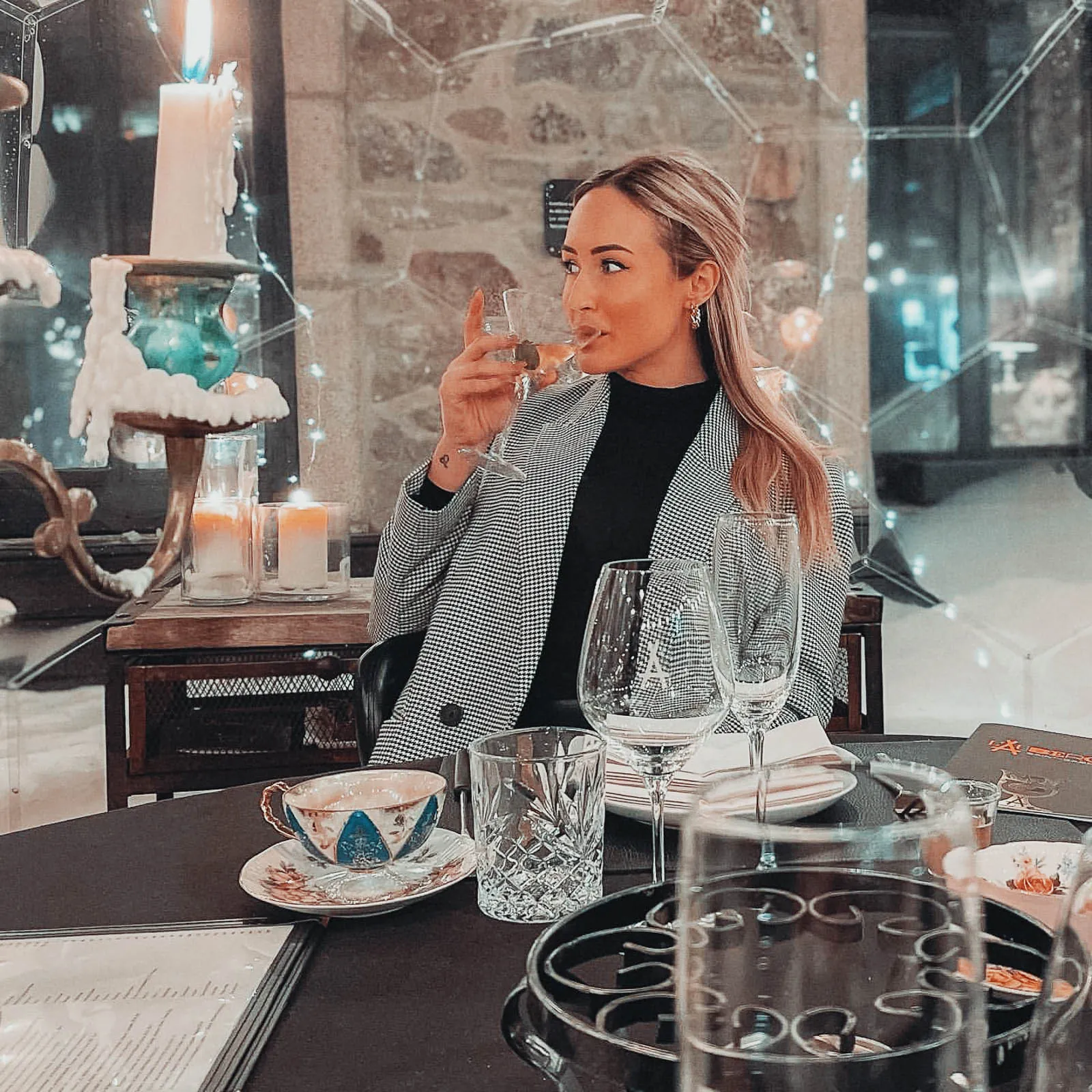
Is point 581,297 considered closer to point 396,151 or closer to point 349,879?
point 349,879

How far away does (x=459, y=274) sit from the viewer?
286 cm

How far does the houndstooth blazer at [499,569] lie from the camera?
157cm

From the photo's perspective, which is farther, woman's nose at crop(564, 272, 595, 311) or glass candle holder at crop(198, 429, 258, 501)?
glass candle holder at crop(198, 429, 258, 501)

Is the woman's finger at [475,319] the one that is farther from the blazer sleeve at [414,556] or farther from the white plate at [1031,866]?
the white plate at [1031,866]

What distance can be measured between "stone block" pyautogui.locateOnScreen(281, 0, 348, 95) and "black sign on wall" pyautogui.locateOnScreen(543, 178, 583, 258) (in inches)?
20.4

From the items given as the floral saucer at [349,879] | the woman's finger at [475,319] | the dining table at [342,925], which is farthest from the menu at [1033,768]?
the woman's finger at [475,319]

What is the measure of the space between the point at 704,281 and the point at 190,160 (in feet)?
4.31

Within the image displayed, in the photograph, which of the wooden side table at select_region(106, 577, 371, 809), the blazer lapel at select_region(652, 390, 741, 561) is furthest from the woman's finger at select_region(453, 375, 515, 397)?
the wooden side table at select_region(106, 577, 371, 809)

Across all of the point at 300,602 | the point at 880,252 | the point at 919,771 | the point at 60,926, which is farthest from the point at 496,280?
the point at 919,771

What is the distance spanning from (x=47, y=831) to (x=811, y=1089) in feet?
2.54

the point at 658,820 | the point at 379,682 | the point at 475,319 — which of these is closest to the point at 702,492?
the point at 475,319

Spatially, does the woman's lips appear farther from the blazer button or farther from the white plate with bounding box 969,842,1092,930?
the white plate with bounding box 969,842,1092,930

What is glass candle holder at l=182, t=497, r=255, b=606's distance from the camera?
6.73 feet

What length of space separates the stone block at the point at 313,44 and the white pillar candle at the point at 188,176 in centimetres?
244
